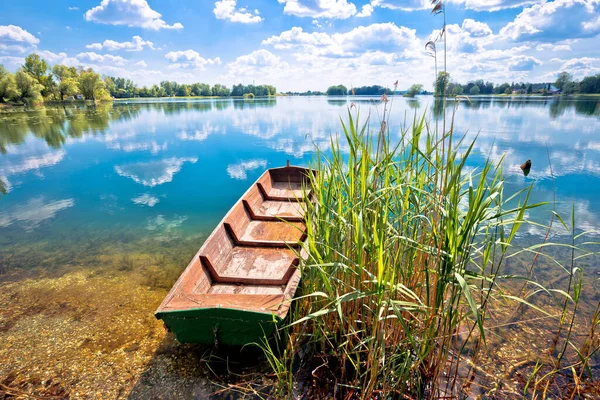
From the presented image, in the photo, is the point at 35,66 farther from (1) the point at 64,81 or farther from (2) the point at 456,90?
(2) the point at 456,90

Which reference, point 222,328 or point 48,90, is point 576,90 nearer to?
point 222,328

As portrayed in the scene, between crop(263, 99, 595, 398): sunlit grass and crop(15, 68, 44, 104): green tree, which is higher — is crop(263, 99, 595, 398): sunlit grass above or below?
below

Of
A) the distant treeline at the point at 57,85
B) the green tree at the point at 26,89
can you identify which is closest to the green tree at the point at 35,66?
the distant treeline at the point at 57,85

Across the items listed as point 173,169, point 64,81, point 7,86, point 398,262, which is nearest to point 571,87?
point 173,169

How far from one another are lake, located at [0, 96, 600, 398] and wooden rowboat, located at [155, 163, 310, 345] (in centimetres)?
73

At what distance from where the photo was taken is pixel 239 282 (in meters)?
4.29

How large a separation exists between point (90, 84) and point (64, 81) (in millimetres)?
5717

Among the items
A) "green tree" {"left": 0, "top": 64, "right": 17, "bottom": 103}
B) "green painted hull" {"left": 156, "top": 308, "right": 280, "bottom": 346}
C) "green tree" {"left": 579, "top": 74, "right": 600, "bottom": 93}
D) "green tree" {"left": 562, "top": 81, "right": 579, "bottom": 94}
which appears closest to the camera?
"green painted hull" {"left": 156, "top": 308, "right": 280, "bottom": 346}

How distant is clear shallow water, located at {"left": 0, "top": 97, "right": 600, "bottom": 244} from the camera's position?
8562mm

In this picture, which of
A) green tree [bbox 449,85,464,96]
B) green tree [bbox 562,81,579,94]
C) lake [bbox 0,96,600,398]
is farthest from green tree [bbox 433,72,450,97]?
green tree [bbox 562,81,579,94]

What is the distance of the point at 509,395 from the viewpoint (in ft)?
10.0

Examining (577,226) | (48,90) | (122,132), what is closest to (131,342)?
(577,226)

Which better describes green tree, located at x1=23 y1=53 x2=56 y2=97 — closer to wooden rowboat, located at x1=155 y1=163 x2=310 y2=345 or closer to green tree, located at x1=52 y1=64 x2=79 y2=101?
green tree, located at x1=52 y1=64 x2=79 y2=101

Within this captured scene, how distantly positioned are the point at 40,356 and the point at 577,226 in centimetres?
1082
